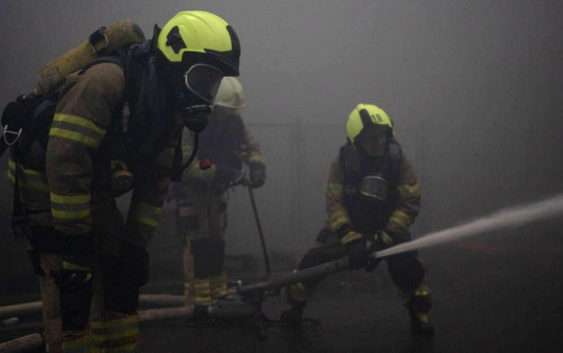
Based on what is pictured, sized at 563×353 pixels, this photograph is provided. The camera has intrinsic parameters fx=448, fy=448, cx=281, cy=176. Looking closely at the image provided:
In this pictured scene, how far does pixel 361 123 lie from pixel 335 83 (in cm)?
812

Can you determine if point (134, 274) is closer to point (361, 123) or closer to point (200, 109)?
point (200, 109)

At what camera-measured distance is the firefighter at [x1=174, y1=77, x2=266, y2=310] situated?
13.5 ft

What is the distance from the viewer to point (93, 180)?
207 cm

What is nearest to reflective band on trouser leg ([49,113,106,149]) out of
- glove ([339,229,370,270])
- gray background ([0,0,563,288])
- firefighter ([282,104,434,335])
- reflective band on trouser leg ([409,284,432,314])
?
glove ([339,229,370,270])

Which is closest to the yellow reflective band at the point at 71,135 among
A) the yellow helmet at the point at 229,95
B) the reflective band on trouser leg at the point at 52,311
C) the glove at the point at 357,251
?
the reflective band on trouser leg at the point at 52,311

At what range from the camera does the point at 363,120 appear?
3.73m

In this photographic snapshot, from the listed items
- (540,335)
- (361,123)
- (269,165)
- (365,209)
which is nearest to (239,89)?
(361,123)

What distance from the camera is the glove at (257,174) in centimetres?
448

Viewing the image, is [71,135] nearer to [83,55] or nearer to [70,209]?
[70,209]

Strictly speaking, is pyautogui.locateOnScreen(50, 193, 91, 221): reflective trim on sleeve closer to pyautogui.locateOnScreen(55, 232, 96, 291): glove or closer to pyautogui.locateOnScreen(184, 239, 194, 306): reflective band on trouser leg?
pyautogui.locateOnScreen(55, 232, 96, 291): glove

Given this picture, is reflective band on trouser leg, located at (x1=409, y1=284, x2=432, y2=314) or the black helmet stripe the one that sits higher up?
the black helmet stripe

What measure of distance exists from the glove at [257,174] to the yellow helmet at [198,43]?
2.40 meters

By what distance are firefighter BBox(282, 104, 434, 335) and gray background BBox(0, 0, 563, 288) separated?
3.45 m

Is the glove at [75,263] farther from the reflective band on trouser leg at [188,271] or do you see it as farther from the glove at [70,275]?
the reflective band on trouser leg at [188,271]
